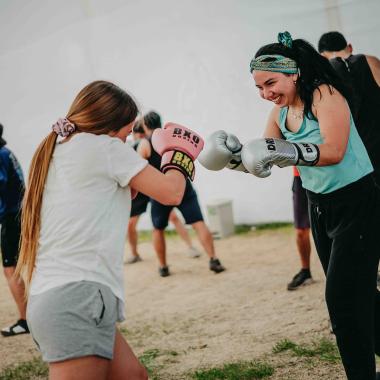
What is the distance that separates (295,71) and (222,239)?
542 cm

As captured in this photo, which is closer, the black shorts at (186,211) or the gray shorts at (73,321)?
the gray shorts at (73,321)

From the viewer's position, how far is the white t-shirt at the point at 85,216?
6.61ft

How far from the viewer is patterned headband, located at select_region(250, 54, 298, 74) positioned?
8.75 feet

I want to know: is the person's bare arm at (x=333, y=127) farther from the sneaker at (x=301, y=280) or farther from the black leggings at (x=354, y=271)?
the sneaker at (x=301, y=280)

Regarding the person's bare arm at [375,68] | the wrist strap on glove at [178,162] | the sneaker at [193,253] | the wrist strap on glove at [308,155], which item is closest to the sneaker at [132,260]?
the sneaker at [193,253]

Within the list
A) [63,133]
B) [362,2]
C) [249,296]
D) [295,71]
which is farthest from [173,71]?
[63,133]

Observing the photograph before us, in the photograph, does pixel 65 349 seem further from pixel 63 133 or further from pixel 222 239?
pixel 222 239

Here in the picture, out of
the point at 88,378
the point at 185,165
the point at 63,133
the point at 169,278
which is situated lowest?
the point at 169,278

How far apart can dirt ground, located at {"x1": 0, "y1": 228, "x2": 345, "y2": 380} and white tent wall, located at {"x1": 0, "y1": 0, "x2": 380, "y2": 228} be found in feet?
4.82

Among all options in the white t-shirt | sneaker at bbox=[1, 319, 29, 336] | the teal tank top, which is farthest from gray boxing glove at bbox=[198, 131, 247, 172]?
sneaker at bbox=[1, 319, 29, 336]

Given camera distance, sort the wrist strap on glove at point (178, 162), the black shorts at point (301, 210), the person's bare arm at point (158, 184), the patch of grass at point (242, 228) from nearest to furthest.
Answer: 1. the person's bare arm at point (158, 184)
2. the wrist strap on glove at point (178, 162)
3. the black shorts at point (301, 210)
4. the patch of grass at point (242, 228)

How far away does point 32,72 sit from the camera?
927 cm

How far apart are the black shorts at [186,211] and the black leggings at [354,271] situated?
11.5 feet

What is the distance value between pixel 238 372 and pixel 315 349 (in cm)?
53
